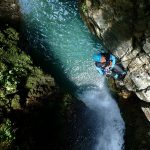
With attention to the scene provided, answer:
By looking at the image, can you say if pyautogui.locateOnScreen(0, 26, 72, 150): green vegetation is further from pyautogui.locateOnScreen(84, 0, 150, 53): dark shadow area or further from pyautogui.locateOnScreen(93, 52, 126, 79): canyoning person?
pyautogui.locateOnScreen(84, 0, 150, 53): dark shadow area

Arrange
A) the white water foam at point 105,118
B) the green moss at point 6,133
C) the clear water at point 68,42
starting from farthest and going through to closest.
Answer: the clear water at point 68,42 → the white water foam at point 105,118 → the green moss at point 6,133

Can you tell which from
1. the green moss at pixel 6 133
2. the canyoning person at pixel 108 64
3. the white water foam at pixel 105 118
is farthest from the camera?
the white water foam at pixel 105 118

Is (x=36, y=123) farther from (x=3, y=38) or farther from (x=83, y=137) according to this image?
(x=3, y=38)

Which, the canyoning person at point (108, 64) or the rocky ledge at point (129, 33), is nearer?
the rocky ledge at point (129, 33)

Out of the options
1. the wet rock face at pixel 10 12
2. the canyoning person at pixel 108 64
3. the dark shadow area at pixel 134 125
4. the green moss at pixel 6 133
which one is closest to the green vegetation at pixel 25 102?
the green moss at pixel 6 133

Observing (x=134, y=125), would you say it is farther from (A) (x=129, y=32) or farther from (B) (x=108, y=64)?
(A) (x=129, y=32)

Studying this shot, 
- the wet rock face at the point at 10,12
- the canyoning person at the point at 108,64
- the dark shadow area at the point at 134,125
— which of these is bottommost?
the dark shadow area at the point at 134,125

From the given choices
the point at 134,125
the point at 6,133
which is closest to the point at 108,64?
the point at 134,125

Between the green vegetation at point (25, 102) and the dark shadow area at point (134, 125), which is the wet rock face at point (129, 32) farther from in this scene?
the green vegetation at point (25, 102)
